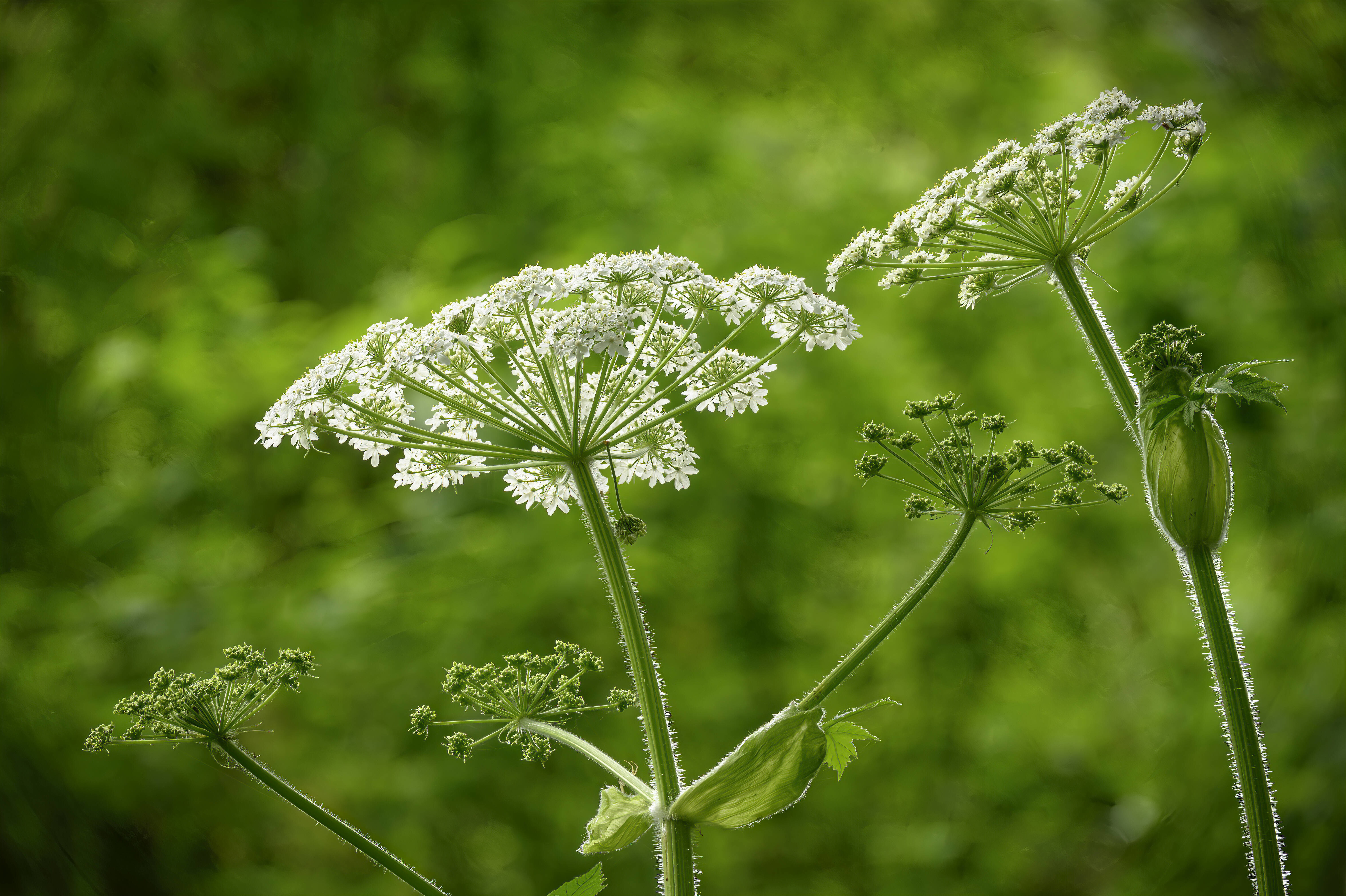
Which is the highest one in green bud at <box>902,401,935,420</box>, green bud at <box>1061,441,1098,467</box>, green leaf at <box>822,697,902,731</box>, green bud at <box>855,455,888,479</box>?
green bud at <box>902,401,935,420</box>

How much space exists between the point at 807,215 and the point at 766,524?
1185mm

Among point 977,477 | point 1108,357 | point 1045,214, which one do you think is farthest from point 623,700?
point 1045,214

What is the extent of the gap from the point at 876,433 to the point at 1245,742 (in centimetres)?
58

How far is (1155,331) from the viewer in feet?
3.74

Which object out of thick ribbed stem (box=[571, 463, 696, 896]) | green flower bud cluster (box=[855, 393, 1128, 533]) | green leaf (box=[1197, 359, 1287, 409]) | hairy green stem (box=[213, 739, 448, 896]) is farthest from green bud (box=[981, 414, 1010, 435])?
hairy green stem (box=[213, 739, 448, 896])

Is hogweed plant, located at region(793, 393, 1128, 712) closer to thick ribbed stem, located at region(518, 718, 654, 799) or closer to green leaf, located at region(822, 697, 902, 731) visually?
green leaf, located at region(822, 697, 902, 731)

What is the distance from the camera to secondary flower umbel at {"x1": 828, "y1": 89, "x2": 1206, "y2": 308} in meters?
1.20

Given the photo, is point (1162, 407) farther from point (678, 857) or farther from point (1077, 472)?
point (678, 857)

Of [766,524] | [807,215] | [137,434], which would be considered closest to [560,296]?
[766,524]

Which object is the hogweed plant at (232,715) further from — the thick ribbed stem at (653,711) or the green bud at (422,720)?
the thick ribbed stem at (653,711)

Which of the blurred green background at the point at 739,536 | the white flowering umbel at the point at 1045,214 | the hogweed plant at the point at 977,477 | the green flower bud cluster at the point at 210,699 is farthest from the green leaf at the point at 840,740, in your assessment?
the blurred green background at the point at 739,536

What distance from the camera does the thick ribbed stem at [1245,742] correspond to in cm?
104

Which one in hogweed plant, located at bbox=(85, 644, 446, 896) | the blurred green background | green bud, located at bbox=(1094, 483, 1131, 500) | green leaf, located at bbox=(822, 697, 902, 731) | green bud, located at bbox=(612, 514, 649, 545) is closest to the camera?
green leaf, located at bbox=(822, 697, 902, 731)

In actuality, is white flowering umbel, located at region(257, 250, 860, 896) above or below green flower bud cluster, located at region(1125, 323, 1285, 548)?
above
